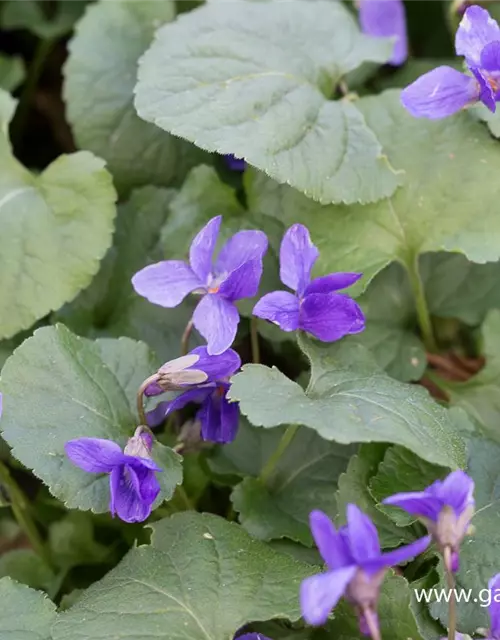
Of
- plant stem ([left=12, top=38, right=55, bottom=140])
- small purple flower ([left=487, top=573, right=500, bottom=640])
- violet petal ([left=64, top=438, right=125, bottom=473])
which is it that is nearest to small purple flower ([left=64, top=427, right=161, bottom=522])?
violet petal ([left=64, top=438, right=125, bottom=473])

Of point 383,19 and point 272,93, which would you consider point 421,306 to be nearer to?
point 272,93

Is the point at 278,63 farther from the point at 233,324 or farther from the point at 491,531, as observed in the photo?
the point at 491,531

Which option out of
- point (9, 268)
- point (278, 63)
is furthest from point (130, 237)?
point (278, 63)

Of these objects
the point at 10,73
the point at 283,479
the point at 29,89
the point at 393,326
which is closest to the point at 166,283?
the point at 283,479

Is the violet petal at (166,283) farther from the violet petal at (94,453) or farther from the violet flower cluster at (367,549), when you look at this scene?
the violet flower cluster at (367,549)

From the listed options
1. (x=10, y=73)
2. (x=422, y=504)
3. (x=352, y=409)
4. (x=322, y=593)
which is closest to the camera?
(x=322, y=593)
